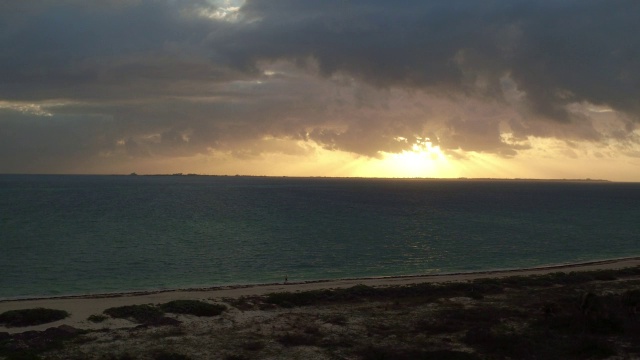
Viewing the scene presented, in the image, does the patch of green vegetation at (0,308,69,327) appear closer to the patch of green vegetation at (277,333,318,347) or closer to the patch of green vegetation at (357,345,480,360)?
the patch of green vegetation at (277,333,318,347)

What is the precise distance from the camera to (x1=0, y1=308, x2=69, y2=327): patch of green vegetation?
33531 mm

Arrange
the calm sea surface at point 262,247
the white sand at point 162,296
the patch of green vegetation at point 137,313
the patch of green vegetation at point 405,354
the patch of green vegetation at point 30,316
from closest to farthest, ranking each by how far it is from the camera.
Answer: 1. the patch of green vegetation at point 405,354
2. the patch of green vegetation at point 30,316
3. the white sand at point 162,296
4. the patch of green vegetation at point 137,313
5. the calm sea surface at point 262,247

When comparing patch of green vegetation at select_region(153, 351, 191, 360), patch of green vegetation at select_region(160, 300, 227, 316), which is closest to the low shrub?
patch of green vegetation at select_region(160, 300, 227, 316)

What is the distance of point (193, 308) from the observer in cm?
3703

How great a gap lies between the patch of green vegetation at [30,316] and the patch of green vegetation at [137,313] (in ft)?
9.88

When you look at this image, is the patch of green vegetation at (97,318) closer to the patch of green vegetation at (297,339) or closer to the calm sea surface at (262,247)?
the patch of green vegetation at (297,339)

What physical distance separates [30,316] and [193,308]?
399 inches

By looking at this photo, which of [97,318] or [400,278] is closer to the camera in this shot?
[97,318]

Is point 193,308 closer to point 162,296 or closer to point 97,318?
point 97,318

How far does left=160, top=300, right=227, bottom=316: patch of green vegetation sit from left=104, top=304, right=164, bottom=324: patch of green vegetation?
0.86 metres

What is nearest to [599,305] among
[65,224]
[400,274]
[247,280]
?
[400,274]

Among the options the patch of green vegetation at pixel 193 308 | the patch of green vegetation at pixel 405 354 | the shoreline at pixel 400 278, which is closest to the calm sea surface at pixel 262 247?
the shoreline at pixel 400 278

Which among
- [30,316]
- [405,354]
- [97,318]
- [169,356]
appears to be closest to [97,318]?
[97,318]

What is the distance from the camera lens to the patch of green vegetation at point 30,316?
33.5 m
